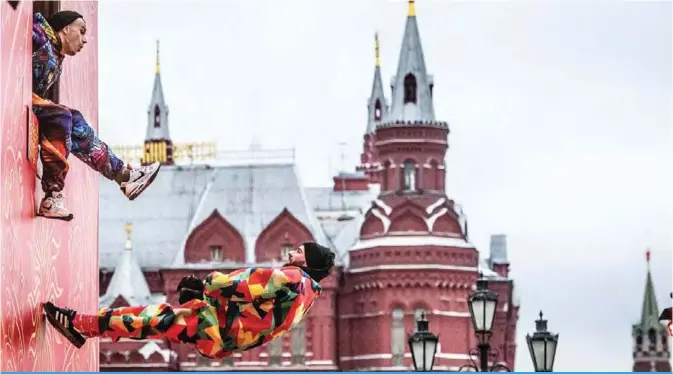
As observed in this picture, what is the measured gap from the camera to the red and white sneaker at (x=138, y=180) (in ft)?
23.8

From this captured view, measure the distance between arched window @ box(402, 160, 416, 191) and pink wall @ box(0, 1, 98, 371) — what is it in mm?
56581

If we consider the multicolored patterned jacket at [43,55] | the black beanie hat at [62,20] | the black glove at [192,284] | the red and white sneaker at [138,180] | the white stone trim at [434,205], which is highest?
the white stone trim at [434,205]

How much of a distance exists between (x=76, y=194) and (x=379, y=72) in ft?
238

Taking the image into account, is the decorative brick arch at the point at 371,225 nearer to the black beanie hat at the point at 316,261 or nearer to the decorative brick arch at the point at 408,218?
the decorative brick arch at the point at 408,218

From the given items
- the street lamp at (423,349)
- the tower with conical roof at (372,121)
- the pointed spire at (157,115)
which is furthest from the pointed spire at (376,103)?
the street lamp at (423,349)

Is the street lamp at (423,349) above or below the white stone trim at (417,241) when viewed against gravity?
→ below

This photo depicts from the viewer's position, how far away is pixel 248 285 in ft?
21.8

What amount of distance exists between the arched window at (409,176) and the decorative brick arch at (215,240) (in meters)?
5.53

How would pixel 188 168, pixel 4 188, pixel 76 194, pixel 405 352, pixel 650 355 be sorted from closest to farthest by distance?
pixel 4 188
pixel 76 194
pixel 405 352
pixel 188 168
pixel 650 355

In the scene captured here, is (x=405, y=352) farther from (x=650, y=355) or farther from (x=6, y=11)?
(x=6, y=11)

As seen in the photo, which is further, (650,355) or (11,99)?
(650,355)

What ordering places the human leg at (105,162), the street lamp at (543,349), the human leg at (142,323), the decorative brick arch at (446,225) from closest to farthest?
the human leg at (142,323) < the human leg at (105,162) < the street lamp at (543,349) < the decorative brick arch at (446,225)

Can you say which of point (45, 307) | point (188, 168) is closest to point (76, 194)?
point (45, 307)

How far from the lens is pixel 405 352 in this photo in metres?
64.9
